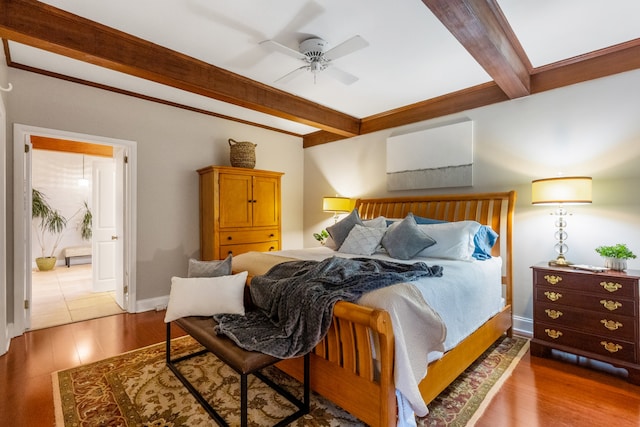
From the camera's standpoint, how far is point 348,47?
223cm

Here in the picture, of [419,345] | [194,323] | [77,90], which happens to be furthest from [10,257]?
[419,345]

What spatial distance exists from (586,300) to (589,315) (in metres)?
0.11

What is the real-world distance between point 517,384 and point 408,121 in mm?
3095

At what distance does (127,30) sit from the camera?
7.84 feet

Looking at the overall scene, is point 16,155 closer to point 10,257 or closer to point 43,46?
point 10,257

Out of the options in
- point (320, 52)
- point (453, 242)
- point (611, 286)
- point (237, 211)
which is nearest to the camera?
point (611, 286)

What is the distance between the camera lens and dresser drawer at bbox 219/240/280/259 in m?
3.93

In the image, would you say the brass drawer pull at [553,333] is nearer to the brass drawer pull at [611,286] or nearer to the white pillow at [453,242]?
the brass drawer pull at [611,286]

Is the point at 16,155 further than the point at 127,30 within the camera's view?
Yes

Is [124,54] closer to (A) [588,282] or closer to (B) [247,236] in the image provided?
(B) [247,236]

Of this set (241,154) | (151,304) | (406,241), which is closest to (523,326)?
(406,241)

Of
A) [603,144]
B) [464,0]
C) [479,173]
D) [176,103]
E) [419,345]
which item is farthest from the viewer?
[176,103]

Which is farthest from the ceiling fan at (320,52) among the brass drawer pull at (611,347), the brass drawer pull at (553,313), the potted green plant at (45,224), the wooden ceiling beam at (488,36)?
the potted green plant at (45,224)

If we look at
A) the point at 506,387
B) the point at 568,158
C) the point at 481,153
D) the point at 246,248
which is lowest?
the point at 506,387
